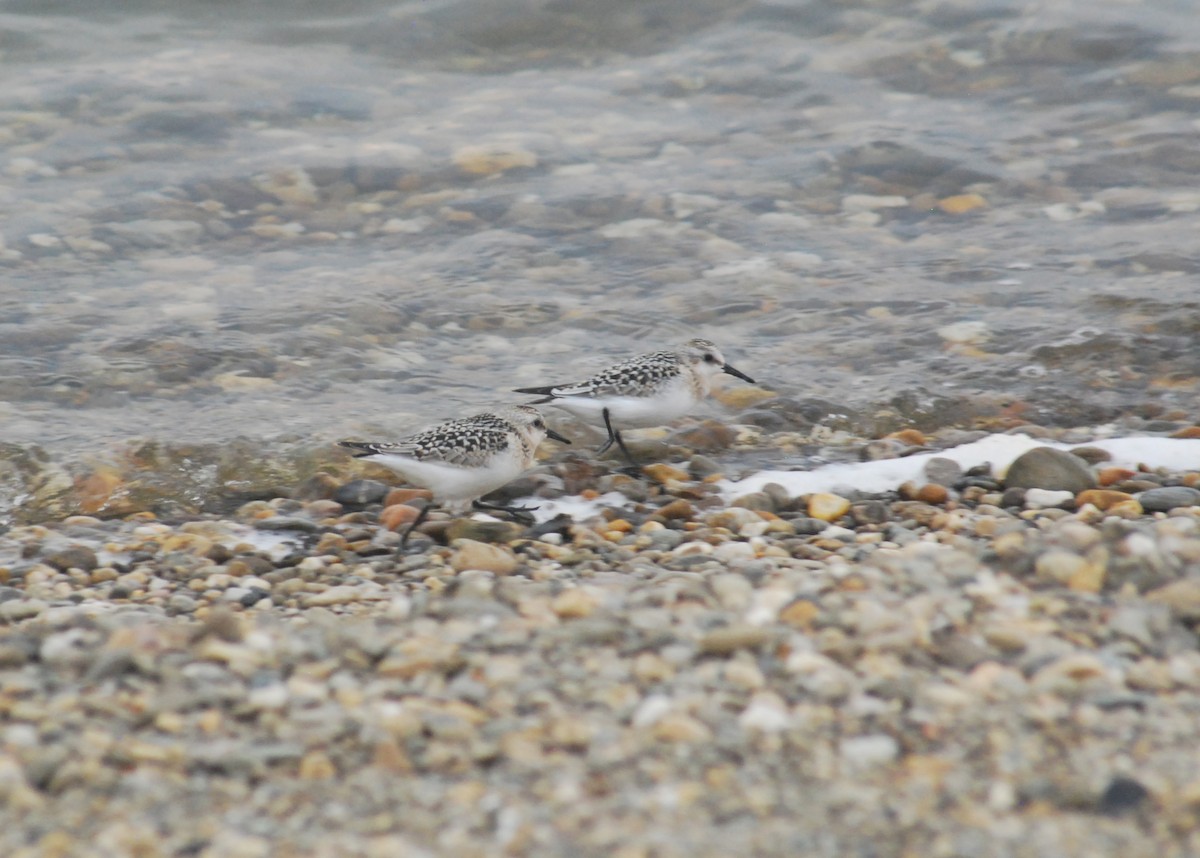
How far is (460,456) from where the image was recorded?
6270 millimetres

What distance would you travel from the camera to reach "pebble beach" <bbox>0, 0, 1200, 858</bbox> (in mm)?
3801

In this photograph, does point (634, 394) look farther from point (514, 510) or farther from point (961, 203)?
point (961, 203)

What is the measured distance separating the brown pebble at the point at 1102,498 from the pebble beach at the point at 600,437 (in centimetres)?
2

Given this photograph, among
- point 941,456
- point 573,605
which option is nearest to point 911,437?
point 941,456

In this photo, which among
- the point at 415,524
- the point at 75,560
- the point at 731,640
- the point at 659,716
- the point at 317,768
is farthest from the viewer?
the point at 415,524

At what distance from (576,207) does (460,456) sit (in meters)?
5.18

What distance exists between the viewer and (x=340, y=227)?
10.8m

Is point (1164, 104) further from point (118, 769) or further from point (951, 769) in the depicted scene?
point (118, 769)

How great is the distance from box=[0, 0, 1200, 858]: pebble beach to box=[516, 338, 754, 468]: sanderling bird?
11.9 inches

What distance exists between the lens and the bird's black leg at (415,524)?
644 cm

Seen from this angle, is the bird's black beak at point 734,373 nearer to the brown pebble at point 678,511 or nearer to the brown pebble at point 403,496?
the brown pebble at point 678,511

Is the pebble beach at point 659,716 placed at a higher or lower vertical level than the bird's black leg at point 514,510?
higher

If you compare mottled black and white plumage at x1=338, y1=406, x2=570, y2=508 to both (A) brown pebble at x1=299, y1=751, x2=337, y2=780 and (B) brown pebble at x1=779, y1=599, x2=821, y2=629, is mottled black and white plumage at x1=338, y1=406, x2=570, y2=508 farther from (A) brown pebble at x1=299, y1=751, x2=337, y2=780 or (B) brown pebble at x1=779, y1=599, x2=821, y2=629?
(A) brown pebble at x1=299, y1=751, x2=337, y2=780

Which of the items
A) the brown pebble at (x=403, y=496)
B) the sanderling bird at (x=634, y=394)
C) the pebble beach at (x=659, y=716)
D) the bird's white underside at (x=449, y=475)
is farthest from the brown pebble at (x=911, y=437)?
the brown pebble at (x=403, y=496)
